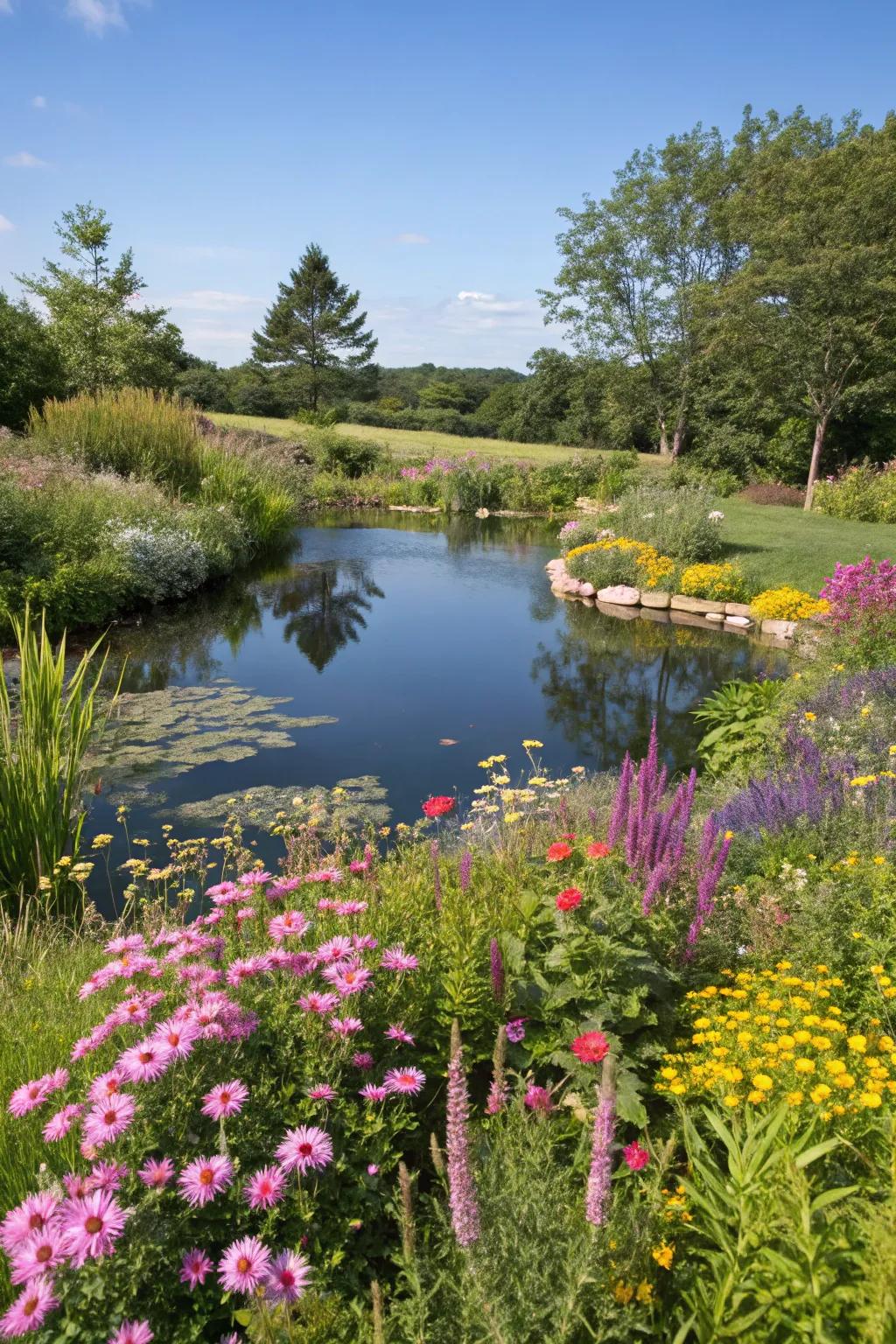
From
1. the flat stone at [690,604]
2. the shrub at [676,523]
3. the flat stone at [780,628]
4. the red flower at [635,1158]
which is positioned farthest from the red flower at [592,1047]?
the shrub at [676,523]

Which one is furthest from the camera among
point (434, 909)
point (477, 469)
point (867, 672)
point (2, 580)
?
point (477, 469)

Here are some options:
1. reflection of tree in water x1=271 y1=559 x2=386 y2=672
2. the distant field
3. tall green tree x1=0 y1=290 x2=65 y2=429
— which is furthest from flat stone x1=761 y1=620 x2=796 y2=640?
tall green tree x1=0 y1=290 x2=65 y2=429

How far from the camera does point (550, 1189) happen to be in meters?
1.52

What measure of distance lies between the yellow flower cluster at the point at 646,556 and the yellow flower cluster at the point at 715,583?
447 mm

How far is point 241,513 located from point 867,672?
12.1 meters

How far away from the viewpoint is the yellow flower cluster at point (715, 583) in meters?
12.0

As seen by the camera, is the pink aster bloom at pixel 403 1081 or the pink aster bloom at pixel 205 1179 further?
the pink aster bloom at pixel 403 1081

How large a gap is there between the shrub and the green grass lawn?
0.66 m

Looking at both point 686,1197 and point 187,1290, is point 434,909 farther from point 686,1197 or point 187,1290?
point 187,1290

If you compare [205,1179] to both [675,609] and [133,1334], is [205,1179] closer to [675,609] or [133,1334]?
[133,1334]

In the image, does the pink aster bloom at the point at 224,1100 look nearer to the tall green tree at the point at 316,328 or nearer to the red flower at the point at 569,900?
the red flower at the point at 569,900

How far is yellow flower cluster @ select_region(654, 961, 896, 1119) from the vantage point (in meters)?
1.83

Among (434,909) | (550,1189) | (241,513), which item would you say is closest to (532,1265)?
(550,1189)

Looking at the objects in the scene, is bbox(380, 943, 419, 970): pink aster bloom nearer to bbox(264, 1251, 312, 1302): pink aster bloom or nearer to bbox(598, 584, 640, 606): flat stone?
bbox(264, 1251, 312, 1302): pink aster bloom
